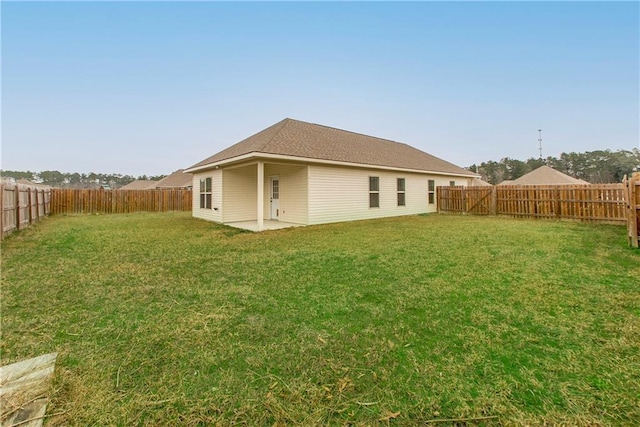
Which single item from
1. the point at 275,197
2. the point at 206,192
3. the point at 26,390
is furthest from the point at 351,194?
the point at 26,390

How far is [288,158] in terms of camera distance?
9758 mm

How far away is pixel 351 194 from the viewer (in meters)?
12.2

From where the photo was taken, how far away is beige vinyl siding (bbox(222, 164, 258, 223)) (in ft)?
39.5

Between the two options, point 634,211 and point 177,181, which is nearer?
point 634,211

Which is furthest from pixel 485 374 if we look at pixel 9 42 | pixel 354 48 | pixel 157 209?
pixel 157 209

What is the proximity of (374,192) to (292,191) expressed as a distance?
14.0 ft

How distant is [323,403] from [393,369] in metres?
0.65

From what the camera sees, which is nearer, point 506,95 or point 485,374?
point 485,374

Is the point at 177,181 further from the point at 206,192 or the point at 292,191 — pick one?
the point at 292,191

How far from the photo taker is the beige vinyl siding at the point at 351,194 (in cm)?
1092

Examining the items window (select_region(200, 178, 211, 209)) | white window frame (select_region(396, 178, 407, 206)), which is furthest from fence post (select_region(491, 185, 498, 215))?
window (select_region(200, 178, 211, 209))

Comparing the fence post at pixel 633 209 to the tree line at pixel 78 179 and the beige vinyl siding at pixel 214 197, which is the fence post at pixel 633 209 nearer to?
the beige vinyl siding at pixel 214 197

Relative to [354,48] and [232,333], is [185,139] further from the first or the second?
[232,333]

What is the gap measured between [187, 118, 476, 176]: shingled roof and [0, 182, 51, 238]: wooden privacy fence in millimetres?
6201
